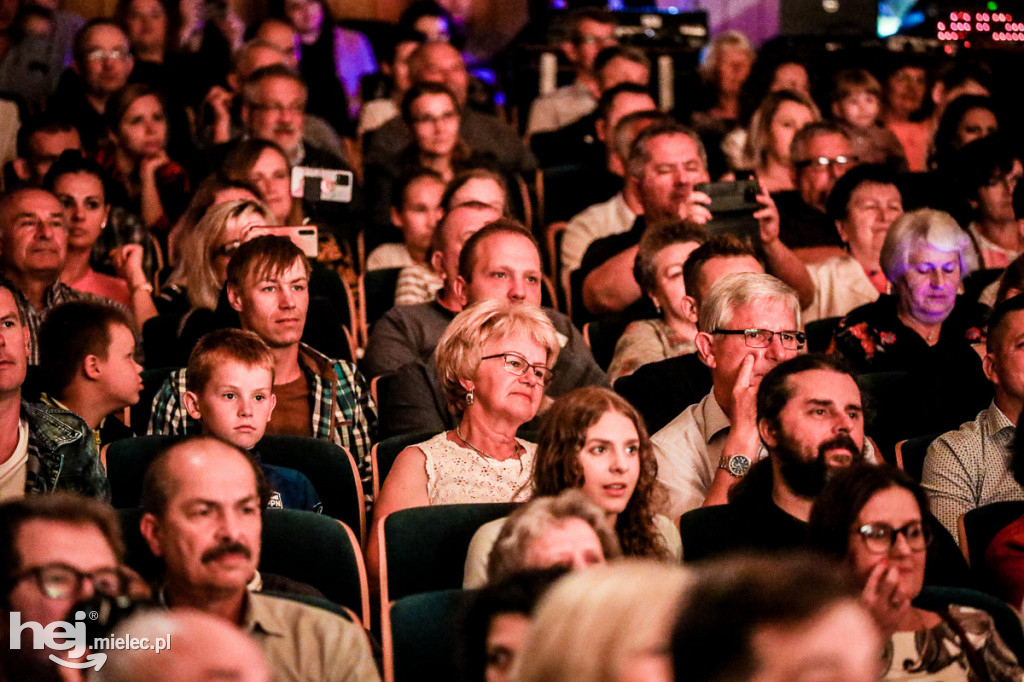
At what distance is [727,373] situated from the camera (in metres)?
3.08

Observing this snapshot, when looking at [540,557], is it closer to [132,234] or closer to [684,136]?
[684,136]

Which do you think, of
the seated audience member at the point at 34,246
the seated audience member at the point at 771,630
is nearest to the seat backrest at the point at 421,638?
the seated audience member at the point at 771,630

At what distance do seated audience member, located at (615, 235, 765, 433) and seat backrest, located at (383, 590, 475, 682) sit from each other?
1.27 m

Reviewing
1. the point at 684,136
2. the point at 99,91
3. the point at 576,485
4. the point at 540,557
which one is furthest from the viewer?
the point at 99,91

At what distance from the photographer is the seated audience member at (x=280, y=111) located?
5.29 meters

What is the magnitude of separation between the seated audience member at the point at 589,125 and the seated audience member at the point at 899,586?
13.0 feet

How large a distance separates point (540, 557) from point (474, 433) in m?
Result: 0.97

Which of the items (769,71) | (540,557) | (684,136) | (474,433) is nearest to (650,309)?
(684,136)

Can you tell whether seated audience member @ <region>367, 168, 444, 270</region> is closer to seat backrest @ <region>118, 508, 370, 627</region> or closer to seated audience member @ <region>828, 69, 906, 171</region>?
seated audience member @ <region>828, 69, 906, 171</region>

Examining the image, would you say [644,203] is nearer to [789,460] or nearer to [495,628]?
[789,460]

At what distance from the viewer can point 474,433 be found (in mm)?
2973

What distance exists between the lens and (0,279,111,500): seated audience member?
2744 millimetres

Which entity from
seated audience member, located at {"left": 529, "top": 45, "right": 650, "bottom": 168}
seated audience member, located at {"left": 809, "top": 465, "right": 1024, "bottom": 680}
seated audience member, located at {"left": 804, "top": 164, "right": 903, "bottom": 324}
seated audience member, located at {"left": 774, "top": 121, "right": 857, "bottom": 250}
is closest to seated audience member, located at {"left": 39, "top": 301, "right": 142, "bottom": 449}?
seated audience member, located at {"left": 809, "top": 465, "right": 1024, "bottom": 680}

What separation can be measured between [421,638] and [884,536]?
0.81 m
